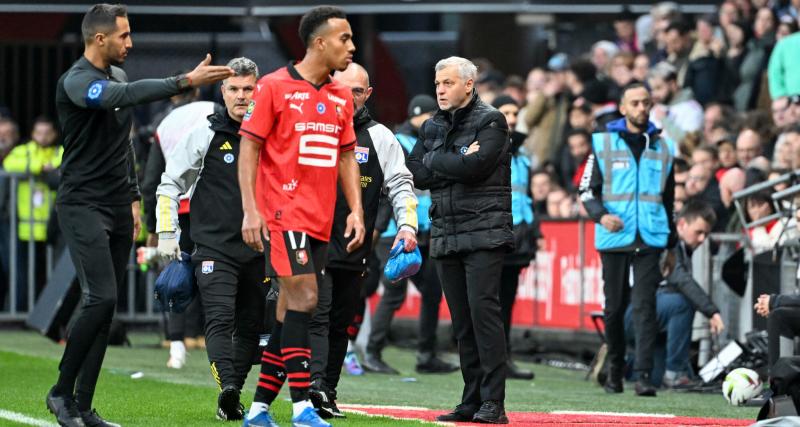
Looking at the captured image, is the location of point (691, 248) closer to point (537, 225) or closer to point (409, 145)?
Result: point (537, 225)

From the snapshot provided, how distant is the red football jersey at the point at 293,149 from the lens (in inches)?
318

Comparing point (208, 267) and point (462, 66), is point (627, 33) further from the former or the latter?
point (208, 267)

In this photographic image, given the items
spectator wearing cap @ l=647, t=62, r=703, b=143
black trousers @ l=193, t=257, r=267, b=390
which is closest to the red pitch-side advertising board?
spectator wearing cap @ l=647, t=62, r=703, b=143

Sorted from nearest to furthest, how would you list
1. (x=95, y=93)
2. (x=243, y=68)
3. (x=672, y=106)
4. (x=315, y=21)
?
(x=315, y=21)
(x=95, y=93)
(x=243, y=68)
(x=672, y=106)

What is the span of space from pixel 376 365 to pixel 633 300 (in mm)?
2615

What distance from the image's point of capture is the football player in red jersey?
26.5 ft

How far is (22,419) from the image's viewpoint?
9.21 m

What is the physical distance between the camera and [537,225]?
1432cm

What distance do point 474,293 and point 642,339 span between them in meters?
3.59

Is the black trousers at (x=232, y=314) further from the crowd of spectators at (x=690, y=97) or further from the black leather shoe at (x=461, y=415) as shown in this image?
the crowd of spectators at (x=690, y=97)

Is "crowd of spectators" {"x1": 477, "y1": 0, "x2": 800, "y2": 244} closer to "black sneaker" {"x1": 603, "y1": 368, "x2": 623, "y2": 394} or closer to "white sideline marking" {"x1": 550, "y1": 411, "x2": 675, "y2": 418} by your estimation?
"black sneaker" {"x1": 603, "y1": 368, "x2": 623, "y2": 394}

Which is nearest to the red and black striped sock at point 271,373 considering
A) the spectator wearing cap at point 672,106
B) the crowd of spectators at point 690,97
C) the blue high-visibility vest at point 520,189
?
the blue high-visibility vest at point 520,189

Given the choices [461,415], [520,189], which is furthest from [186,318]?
[461,415]

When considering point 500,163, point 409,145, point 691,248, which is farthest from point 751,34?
point 500,163
